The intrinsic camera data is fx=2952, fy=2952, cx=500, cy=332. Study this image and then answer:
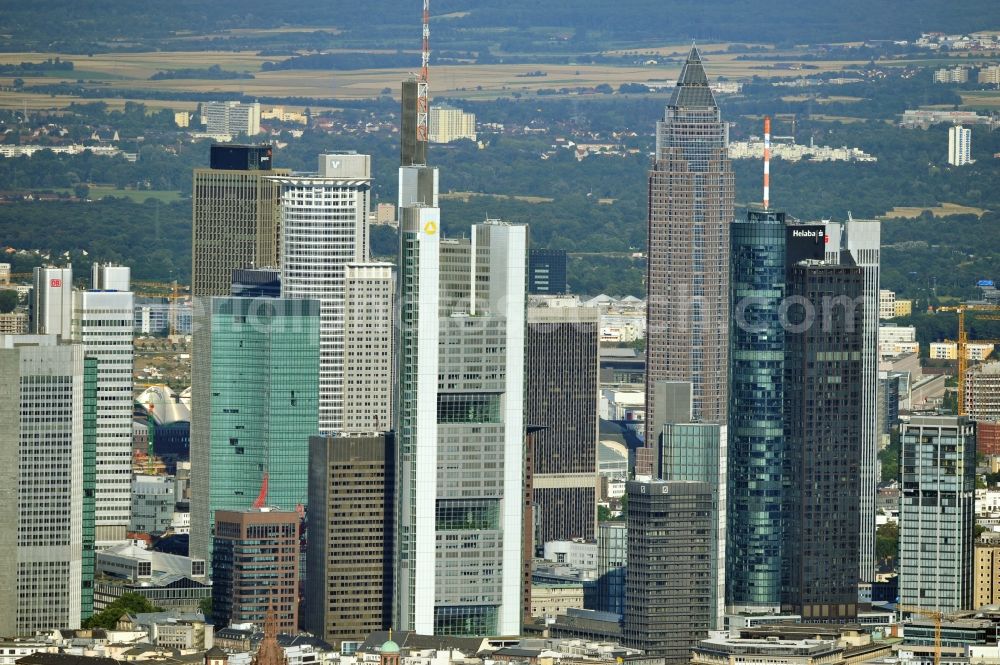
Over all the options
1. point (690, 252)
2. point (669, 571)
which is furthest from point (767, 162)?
point (669, 571)

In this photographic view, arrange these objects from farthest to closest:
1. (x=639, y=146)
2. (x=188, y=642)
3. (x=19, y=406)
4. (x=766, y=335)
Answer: (x=639, y=146)
(x=766, y=335)
(x=19, y=406)
(x=188, y=642)

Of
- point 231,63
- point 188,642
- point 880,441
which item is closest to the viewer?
point 188,642

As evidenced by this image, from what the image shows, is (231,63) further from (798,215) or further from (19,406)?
(19,406)

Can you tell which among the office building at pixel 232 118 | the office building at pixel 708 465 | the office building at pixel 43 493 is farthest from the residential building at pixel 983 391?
the office building at pixel 43 493

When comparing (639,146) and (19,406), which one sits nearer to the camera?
(19,406)

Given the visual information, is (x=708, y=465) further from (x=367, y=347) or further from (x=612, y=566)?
(x=367, y=347)

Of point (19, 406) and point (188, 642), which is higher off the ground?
point (19, 406)

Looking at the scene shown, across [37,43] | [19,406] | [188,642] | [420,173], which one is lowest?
[188,642]

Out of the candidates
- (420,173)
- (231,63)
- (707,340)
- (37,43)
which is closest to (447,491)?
(420,173)
